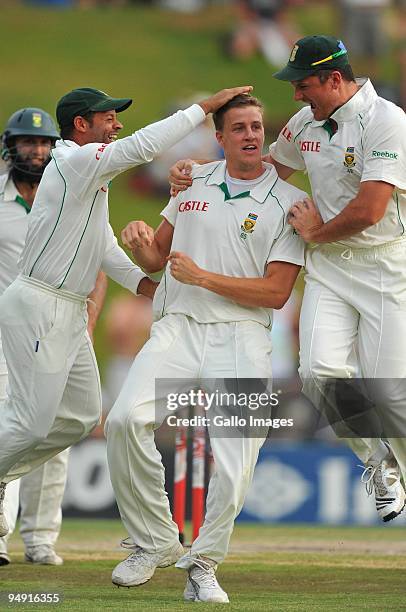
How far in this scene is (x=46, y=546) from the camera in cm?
723

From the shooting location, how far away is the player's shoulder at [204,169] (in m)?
6.22

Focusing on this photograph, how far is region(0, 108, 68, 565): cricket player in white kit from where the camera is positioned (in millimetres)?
7051

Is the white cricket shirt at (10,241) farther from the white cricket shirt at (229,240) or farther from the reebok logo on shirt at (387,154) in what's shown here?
the reebok logo on shirt at (387,154)

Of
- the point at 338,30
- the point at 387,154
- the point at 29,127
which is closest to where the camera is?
the point at 387,154

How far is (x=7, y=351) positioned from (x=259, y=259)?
1321 mm

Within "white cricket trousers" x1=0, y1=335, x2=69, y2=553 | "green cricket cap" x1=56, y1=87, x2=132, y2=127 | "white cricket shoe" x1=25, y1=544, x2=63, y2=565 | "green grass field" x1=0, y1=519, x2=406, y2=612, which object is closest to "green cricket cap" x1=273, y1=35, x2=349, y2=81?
"green cricket cap" x1=56, y1=87, x2=132, y2=127

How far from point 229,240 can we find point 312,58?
936 mm

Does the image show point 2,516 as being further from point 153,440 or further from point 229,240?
point 229,240

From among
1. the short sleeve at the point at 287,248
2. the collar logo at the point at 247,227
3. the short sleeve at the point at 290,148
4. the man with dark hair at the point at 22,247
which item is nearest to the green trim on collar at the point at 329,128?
the short sleeve at the point at 290,148

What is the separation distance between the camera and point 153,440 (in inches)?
231

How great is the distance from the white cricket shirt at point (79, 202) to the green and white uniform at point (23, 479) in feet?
2.53

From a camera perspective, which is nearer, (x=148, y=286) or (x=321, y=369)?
(x=321, y=369)

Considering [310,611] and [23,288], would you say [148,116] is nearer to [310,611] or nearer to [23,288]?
[23,288]

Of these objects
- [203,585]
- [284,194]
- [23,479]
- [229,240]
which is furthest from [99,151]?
[23,479]
